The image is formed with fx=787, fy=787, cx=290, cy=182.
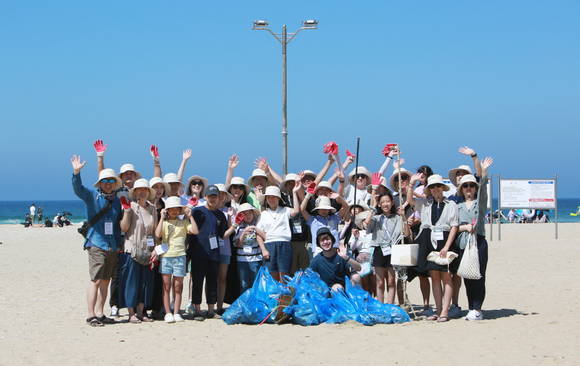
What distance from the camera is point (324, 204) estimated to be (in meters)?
9.59

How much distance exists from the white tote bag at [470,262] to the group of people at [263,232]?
0.23 feet

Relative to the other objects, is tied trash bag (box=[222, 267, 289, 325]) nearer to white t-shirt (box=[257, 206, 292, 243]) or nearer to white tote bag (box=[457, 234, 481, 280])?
white t-shirt (box=[257, 206, 292, 243])

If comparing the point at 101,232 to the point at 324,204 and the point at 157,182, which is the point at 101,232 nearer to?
the point at 157,182

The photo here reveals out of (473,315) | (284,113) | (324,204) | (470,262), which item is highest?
(284,113)

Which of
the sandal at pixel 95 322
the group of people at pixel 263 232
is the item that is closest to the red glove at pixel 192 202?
the group of people at pixel 263 232

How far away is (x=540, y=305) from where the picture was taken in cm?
1044

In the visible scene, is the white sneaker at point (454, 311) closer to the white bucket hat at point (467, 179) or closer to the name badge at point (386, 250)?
the name badge at point (386, 250)

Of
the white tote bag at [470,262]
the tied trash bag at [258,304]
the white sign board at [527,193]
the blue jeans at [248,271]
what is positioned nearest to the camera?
A: the white tote bag at [470,262]

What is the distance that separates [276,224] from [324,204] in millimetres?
633

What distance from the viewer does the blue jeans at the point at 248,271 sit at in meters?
9.77

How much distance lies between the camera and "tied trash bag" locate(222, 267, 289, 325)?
900 cm

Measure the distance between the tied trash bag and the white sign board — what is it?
17.4 metres

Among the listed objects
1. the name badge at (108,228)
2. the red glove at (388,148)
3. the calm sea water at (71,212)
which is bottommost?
the calm sea water at (71,212)

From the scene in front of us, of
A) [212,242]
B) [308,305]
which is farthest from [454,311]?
[212,242]
